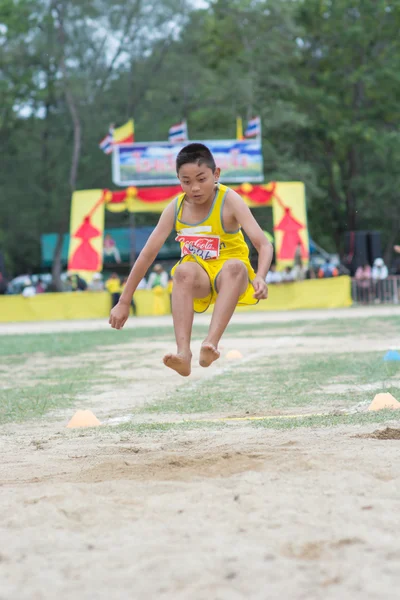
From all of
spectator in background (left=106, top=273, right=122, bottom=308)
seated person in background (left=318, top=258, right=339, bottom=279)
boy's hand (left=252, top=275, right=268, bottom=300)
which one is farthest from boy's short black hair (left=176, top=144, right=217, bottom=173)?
seated person in background (left=318, top=258, right=339, bottom=279)

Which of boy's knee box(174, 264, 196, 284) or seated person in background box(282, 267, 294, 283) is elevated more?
boy's knee box(174, 264, 196, 284)

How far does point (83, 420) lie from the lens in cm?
746

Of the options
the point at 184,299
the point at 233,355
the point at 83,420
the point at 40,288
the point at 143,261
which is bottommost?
the point at 40,288

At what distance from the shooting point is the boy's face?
6.05 meters

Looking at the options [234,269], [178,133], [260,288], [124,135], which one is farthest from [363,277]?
[260,288]

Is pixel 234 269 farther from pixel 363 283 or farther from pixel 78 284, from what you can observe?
pixel 78 284

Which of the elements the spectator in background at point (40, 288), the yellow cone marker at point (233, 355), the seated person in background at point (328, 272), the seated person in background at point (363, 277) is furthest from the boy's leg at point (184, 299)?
the spectator in background at point (40, 288)

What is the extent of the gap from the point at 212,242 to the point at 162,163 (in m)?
23.9

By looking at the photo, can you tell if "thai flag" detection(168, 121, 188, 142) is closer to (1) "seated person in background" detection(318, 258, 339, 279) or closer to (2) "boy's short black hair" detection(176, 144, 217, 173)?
(1) "seated person in background" detection(318, 258, 339, 279)

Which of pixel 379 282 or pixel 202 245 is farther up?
pixel 202 245

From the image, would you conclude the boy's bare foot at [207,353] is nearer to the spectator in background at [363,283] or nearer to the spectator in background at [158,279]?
the spectator in background at [158,279]

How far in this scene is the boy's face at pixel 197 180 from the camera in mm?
6051

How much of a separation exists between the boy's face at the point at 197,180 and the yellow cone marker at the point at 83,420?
2223 millimetres

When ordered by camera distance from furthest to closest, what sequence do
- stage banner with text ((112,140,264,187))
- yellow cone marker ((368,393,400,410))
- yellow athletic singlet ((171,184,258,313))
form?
stage banner with text ((112,140,264,187)), yellow cone marker ((368,393,400,410)), yellow athletic singlet ((171,184,258,313))
